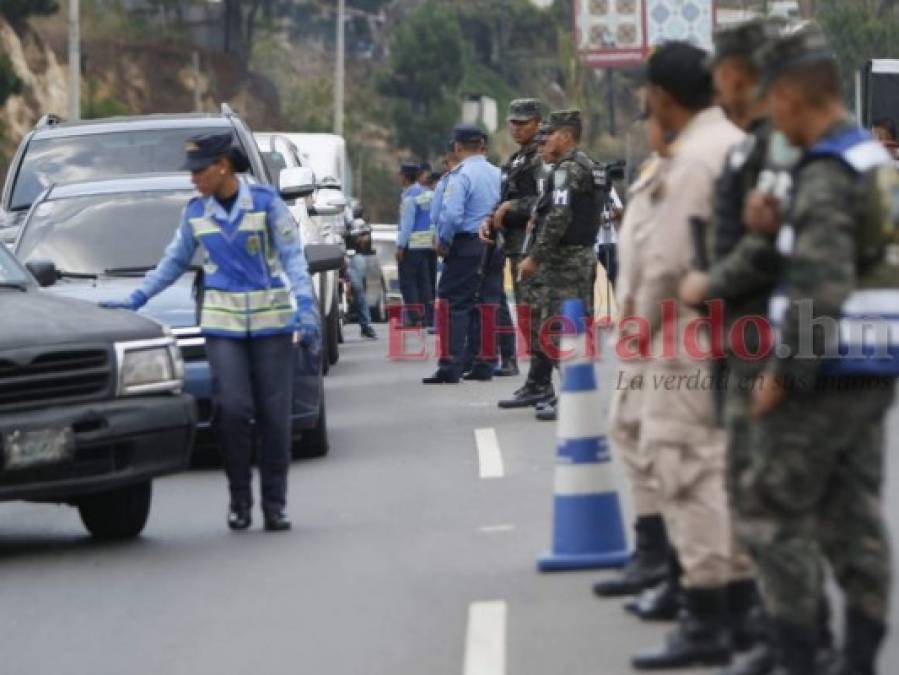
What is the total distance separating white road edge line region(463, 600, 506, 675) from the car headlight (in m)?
2.60

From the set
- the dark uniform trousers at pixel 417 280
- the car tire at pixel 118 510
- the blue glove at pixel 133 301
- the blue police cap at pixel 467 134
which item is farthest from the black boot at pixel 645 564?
the dark uniform trousers at pixel 417 280

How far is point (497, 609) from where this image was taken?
906cm

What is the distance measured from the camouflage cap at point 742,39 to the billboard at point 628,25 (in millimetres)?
84533

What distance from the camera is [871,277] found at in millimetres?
6551

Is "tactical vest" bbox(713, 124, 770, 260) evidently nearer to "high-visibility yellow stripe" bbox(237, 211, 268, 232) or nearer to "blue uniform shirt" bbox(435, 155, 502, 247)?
"high-visibility yellow stripe" bbox(237, 211, 268, 232)

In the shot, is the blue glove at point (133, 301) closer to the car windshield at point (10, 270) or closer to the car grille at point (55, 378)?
the car grille at point (55, 378)

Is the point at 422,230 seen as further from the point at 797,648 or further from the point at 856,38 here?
the point at 856,38

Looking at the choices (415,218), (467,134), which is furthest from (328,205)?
(415,218)

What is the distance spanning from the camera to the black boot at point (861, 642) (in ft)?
22.2

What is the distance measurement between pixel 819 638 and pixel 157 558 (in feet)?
14.8

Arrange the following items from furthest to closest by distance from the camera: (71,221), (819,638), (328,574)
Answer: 1. (71,221)
2. (328,574)
3. (819,638)

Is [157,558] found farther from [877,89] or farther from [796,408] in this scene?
[877,89]

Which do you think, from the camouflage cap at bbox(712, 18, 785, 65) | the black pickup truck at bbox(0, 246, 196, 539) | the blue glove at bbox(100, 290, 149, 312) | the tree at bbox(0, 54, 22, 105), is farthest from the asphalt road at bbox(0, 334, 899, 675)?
the tree at bbox(0, 54, 22, 105)

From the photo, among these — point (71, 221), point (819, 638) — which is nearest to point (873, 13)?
point (71, 221)
